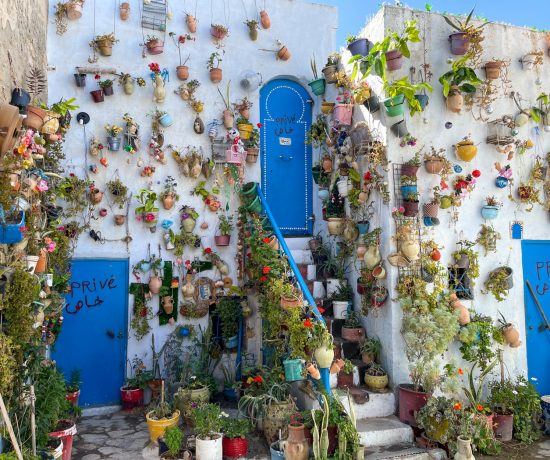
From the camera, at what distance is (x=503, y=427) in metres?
6.57

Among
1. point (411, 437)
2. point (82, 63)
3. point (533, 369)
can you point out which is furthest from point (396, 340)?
point (82, 63)

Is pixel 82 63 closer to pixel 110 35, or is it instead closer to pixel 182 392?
pixel 110 35

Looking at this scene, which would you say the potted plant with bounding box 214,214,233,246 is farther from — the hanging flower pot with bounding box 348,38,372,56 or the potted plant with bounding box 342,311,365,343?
the hanging flower pot with bounding box 348,38,372,56

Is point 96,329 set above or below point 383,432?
above

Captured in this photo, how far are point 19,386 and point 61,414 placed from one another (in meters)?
0.79

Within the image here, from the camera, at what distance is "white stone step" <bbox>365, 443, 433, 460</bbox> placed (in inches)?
223

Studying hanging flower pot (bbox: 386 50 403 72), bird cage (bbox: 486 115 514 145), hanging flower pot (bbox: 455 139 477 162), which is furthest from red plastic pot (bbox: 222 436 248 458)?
bird cage (bbox: 486 115 514 145)

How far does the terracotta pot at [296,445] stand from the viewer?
5.33m

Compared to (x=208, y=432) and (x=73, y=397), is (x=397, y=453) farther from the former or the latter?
(x=73, y=397)

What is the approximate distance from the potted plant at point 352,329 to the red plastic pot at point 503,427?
6.45ft

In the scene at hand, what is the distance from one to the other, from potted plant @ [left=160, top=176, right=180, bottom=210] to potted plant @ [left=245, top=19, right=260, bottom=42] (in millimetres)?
2806

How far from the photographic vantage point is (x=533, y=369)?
7.59m

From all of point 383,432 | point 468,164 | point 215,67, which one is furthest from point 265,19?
point 383,432

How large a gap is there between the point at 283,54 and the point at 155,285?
173 inches
